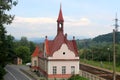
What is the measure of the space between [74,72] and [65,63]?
2117 mm

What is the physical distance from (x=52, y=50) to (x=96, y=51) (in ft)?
147

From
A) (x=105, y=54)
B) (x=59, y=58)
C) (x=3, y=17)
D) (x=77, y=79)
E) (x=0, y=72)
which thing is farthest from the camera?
(x=105, y=54)

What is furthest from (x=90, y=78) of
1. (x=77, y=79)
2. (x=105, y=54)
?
(x=105, y=54)

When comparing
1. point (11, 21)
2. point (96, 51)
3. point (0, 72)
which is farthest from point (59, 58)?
point (96, 51)

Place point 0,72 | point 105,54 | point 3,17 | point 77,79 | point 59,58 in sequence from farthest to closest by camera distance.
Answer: point 105,54 < point 59,58 < point 77,79 < point 0,72 < point 3,17

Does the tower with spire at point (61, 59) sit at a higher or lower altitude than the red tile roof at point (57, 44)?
lower

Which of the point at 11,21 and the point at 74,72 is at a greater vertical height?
the point at 11,21

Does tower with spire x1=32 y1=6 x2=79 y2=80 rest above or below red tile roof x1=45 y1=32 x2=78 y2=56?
below

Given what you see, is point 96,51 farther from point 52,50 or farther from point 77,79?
point 77,79

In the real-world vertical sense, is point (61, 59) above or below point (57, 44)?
below

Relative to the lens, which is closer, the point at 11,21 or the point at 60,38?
the point at 11,21

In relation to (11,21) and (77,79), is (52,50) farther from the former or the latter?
(11,21)

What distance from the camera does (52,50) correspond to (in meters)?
55.9

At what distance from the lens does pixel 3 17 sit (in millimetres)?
18312
